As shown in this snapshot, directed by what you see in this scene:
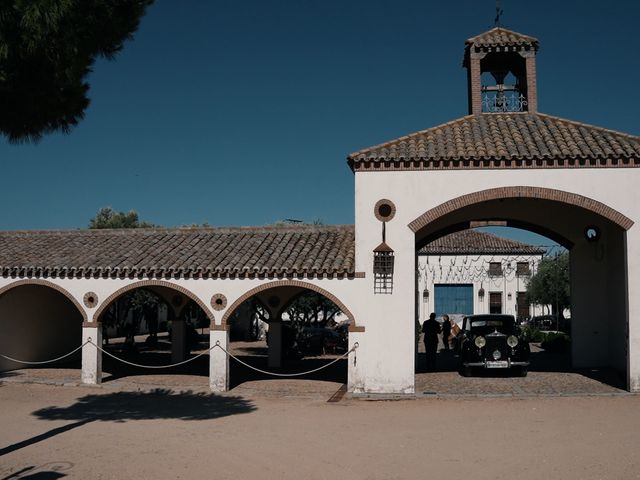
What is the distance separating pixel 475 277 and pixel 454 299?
1.73 meters

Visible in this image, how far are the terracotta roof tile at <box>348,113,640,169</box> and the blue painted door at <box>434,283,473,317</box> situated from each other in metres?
20.8

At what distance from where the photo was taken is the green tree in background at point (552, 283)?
31453mm

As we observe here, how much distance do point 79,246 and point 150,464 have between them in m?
11.2

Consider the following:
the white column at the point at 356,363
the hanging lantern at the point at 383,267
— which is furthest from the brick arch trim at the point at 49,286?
the hanging lantern at the point at 383,267

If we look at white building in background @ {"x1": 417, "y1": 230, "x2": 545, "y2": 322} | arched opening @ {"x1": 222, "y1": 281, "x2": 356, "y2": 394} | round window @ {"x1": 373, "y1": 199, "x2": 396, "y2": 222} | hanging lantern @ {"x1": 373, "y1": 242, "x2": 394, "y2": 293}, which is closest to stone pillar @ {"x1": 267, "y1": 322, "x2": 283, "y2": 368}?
arched opening @ {"x1": 222, "y1": 281, "x2": 356, "y2": 394}

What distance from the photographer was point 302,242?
16484 mm

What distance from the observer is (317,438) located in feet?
31.5

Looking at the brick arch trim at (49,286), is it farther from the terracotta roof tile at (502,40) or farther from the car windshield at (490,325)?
the terracotta roof tile at (502,40)

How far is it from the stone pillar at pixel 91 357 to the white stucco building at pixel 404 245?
0.12 feet

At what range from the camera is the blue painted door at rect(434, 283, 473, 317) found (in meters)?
35.4

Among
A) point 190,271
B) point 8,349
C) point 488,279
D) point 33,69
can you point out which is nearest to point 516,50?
point 190,271

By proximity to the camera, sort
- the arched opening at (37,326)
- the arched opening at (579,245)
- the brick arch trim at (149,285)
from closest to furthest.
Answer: the arched opening at (579,245), the brick arch trim at (149,285), the arched opening at (37,326)

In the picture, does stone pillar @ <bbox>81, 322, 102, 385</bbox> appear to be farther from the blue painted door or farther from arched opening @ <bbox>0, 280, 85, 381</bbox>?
the blue painted door

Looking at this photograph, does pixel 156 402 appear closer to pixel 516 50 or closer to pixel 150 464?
pixel 150 464
